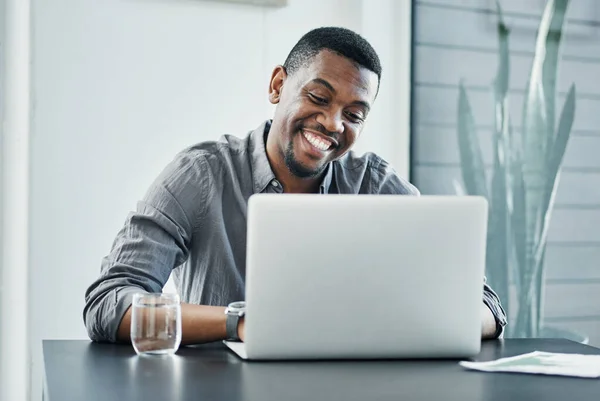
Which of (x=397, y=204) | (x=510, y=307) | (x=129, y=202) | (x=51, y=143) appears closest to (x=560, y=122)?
(x=510, y=307)

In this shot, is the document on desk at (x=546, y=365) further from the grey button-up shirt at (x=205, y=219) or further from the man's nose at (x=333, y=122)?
the man's nose at (x=333, y=122)

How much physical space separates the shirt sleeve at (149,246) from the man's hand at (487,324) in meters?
A: 0.73

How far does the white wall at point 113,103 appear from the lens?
2996mm

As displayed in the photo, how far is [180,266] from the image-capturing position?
7.63ft

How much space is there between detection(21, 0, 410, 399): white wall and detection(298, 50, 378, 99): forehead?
95 centimetres

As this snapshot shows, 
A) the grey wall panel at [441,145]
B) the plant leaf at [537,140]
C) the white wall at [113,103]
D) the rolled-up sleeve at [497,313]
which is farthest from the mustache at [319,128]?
the plant leaf at [537,140]

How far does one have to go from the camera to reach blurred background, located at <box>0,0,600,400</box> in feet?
9.72

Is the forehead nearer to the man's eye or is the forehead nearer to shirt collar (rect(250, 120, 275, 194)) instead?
the man's eye

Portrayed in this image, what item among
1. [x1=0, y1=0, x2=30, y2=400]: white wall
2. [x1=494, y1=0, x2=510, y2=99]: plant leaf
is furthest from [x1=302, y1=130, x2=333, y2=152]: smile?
[x1=494, y1=0, x2=510, y2=99]: plant leaf

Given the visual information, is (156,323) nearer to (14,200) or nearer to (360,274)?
(360,274)

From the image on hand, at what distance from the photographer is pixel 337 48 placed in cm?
235

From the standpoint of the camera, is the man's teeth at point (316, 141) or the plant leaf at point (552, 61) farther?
the plant leaf at point (552, 61)

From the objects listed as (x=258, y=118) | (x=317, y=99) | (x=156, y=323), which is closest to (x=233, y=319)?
(x=156, y=323)

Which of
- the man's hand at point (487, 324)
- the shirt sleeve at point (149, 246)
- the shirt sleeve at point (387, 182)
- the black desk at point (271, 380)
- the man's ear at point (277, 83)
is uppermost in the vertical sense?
the man's ear at point (277, 83)
